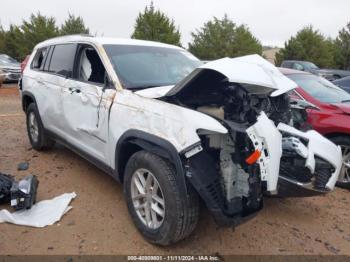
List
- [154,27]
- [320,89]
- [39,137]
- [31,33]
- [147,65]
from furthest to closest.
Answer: [31,33]
[154,27]
[39,137]
[320,89]
[147,65]

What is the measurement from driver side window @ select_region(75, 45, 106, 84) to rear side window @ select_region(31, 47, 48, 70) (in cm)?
145

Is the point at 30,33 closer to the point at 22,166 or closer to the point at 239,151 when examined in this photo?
the point at 22,166

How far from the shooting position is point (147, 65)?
4039 millimetres

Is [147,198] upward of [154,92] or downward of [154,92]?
downward

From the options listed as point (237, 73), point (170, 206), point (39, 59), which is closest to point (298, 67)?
point (39, 59)

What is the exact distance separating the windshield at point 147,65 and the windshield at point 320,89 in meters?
1.88

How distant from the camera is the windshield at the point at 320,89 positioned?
206 inches

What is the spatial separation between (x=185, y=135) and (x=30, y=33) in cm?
3008

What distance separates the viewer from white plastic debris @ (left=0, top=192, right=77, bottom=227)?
3.51 metres

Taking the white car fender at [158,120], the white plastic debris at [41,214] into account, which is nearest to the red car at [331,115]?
the white car fender at [158,120]

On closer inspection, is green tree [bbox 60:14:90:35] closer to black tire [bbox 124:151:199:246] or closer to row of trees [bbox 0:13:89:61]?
row of trees [bbox 0:13:89:61]

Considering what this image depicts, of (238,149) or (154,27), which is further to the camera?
(154,27)

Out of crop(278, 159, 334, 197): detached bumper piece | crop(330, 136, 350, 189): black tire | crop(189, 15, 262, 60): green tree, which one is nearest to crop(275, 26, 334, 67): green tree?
crop(189, 15, 262, 60): green tree

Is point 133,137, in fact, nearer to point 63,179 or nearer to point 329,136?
point 63,179
